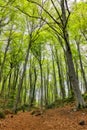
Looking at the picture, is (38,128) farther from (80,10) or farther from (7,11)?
(80,10)

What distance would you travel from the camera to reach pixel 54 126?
27.0ft

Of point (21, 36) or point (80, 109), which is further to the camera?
point (21, 36)

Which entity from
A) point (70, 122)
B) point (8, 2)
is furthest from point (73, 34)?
point (70, 122)

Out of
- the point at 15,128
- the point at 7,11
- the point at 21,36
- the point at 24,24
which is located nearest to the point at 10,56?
the point at 21,36

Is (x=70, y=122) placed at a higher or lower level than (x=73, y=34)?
lower

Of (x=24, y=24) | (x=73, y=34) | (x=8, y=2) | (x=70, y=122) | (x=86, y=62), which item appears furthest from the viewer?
Answer: (x=86, y=62)

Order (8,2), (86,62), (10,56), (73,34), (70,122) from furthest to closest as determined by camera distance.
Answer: (86,62), (10,56), (73,34), (8,2), (70,122)

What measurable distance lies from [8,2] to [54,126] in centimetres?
827

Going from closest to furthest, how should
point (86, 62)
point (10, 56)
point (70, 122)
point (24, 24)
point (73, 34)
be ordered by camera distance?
point (70, 122), point (24, 24), point (73, 34), point (10, 56), point (86, 62)

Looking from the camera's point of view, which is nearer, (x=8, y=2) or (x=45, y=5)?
(x=8, y=2)

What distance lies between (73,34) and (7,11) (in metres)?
8.36

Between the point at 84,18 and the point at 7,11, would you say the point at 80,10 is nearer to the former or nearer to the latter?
the point at 84,18

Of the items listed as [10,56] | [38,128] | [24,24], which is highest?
[24,24]

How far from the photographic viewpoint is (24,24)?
1859cm
